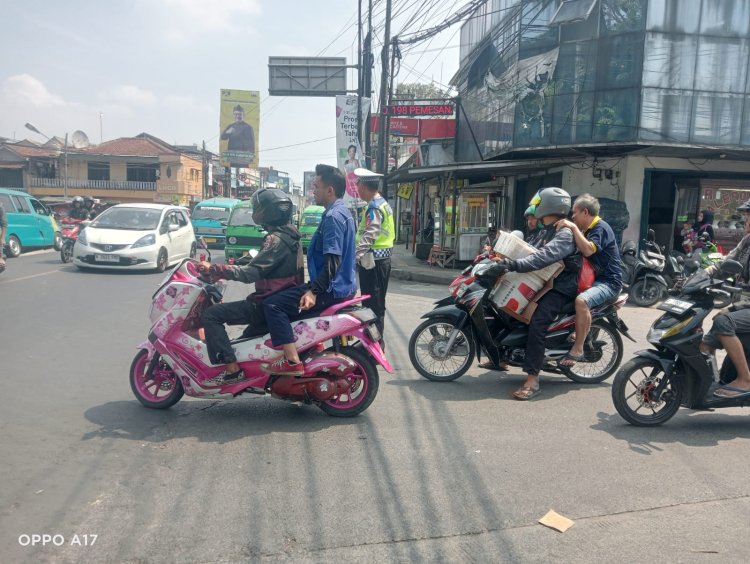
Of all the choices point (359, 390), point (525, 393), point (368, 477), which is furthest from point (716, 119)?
point (368, 477)

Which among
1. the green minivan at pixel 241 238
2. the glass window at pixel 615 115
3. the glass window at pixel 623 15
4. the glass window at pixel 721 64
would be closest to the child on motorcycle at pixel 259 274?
the glass window at pixel 615 115

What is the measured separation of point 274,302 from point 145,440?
129cm

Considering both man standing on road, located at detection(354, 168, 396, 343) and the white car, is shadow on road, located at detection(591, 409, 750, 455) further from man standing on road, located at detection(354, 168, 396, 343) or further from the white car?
the white car

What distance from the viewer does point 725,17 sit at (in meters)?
13.3

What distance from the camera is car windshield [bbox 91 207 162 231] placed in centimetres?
1344

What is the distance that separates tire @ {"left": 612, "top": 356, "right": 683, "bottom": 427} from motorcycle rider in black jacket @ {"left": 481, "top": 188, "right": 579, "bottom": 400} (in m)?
0.87

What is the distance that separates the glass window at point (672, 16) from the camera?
1309cm

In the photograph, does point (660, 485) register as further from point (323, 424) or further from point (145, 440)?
point (145, 440)

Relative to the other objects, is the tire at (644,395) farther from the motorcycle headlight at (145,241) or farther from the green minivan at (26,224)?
the green minivan at (26,224)

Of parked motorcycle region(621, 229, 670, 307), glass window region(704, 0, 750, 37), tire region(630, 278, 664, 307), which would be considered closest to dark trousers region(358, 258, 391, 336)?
parked motorcycle region(621, 229, 670, 307)

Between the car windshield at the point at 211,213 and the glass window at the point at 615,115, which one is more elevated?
the glass window at the point at 615,115

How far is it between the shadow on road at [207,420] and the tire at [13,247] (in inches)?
511

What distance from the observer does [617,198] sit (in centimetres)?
1455

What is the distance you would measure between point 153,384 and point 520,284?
326cm
